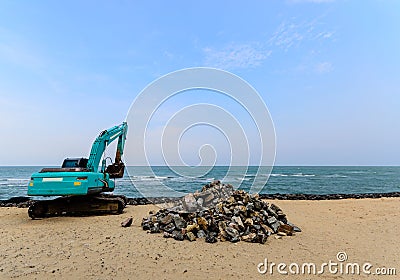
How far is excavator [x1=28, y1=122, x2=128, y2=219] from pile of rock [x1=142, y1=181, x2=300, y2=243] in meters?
2.60

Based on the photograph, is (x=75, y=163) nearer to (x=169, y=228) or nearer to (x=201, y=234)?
(x=169, y=228)

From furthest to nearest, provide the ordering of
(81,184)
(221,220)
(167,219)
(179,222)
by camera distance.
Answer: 1. (81,184)
2. (167,219)
3. (179,222)
4. (221,220)

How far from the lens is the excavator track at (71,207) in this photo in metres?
10.2

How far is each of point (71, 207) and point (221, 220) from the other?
5799 millimetres

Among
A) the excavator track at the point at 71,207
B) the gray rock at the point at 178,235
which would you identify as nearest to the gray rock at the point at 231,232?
the gray rock at the point at 178,235

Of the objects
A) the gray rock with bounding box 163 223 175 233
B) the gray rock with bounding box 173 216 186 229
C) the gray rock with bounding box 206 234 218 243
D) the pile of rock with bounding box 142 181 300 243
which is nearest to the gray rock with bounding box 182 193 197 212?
the pile of rock with bounding box 142 181 300 243

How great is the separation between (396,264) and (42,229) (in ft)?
27.2

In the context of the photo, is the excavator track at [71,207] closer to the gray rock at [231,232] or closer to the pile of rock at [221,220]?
the pile of rock at [221,220]

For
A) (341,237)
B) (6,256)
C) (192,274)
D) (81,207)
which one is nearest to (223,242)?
(192,274)

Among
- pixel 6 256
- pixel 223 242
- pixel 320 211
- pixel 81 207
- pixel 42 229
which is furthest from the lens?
pixel 320 211

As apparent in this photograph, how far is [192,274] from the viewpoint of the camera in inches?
192

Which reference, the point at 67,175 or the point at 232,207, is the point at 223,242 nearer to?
the point at 232,207
